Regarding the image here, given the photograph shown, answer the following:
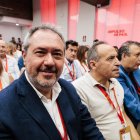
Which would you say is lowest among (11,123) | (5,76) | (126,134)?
(126,134)

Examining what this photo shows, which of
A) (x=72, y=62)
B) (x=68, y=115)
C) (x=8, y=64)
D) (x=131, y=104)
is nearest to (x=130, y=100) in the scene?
(x=131, y=104)

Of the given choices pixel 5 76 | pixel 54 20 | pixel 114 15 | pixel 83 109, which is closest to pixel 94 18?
pixel 114 15

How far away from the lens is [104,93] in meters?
1.75

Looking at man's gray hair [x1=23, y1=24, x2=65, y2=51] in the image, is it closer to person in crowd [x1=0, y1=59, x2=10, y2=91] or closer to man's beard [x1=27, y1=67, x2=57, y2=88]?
man's beard [x1=27, y1=67, x2=57, y2=88]

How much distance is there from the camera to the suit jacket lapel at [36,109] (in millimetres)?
1022

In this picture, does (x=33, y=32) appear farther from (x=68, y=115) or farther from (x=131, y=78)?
(x=131, y=78)

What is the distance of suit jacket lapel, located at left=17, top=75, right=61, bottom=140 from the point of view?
102cm

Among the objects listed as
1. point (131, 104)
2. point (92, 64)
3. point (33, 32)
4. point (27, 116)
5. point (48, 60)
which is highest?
point (33, 32)

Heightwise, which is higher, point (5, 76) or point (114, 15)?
point (114, 15)

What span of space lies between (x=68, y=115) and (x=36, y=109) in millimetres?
229

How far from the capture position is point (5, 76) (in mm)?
2707

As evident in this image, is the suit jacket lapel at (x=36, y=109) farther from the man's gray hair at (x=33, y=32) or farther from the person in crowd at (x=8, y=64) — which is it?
the person in crowd at (x=8, y=64)

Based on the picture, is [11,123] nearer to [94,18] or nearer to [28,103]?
[28,103]

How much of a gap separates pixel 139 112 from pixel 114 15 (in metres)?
5.77
